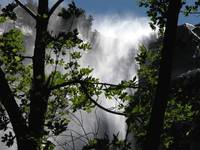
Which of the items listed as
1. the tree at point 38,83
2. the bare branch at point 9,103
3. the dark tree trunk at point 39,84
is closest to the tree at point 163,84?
the tree at point 38,83

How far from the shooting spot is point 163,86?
208 inches

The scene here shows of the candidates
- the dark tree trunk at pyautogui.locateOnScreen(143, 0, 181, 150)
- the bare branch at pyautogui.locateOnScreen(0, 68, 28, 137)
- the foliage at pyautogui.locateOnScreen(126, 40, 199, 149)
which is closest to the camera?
the dark tree trunk at pyautogui.locateOnScreen(143, 0, 181, 150)

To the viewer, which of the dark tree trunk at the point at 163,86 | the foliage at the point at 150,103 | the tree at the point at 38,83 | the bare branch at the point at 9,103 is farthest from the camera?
the bare branch at the point at 9,103

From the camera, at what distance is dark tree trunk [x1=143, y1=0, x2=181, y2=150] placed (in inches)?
204

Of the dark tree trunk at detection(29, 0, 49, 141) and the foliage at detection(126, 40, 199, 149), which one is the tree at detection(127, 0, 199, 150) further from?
the dark tree trunk at detection(29, 0, 49, 141)

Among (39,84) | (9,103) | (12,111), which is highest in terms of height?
(39,84)

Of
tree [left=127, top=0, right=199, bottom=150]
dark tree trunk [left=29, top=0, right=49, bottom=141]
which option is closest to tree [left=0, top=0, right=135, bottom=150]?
dark tree trunk [left=29, top=0, right=49, bottom=141]

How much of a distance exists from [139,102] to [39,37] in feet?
7.65

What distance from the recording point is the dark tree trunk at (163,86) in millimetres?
5176

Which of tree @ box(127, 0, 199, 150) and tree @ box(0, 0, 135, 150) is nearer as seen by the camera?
tree @ box(127, 0, 199, 150)

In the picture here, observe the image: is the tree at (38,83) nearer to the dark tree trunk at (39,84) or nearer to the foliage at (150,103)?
the dark tree trunk at (39,84)

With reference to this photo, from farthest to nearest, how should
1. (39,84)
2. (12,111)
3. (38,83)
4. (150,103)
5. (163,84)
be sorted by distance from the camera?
(38,83)
(39,84)
(12,111)
(150,103)
(163,84)

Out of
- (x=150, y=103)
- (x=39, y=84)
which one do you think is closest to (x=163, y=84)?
(x=150, y=103)

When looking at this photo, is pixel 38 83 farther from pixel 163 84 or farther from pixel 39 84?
pixel 163 84
